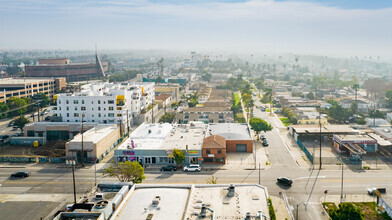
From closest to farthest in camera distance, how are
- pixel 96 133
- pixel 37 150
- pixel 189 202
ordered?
pixel 189 202 → pixel 37 150 → pixel 96 133

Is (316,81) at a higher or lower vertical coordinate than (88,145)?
higher

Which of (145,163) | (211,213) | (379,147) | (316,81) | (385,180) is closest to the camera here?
(211,213)

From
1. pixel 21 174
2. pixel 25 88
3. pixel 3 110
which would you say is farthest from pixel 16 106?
pixel 21 174

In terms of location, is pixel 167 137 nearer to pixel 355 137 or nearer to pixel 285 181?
pixel 285 181

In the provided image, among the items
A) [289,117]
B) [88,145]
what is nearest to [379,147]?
[289,117]

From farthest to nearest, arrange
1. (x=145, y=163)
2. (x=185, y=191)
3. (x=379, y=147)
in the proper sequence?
(x=379, y=147) → (x=145, y=163) → (x=185, y=191)

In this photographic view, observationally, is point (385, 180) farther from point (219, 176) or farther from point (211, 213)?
A: point (211, 213)
